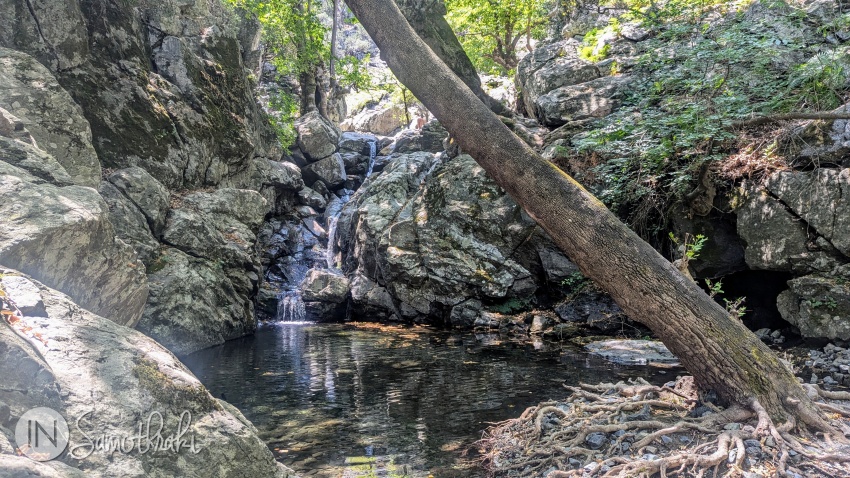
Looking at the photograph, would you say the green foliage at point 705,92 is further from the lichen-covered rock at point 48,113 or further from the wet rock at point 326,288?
the lichen-covered rock at point 48,113

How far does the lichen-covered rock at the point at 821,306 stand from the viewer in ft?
29.2

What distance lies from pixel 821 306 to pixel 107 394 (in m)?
11.3

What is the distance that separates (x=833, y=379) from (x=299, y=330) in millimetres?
12562

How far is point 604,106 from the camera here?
48.9 ft

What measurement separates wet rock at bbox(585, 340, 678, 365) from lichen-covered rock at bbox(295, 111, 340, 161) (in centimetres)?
1863

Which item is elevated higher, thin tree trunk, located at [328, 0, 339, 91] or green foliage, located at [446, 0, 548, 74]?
thin tree trunk, located at [328, 0, 339, 91]

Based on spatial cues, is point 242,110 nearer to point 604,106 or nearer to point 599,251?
point 604,106

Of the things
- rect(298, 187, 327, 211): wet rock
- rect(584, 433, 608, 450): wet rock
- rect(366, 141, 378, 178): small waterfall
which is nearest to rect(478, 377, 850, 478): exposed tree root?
rect(584, 433, 608, 450): wet rock

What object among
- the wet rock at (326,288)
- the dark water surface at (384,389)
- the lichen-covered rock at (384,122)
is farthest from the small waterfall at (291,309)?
the lichen-covered rock at (384,122)

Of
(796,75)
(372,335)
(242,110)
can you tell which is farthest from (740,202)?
(242,110)

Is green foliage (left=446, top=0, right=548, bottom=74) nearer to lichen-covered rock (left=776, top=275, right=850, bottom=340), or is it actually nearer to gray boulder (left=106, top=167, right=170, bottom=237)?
gray boulder (left=106, top=167, right=170, bottom=237)

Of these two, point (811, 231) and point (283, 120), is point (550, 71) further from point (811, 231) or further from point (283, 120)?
point (283, 120)

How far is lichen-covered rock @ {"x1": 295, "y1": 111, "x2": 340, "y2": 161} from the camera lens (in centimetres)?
2545

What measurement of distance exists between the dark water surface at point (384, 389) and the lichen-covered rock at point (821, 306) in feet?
11.2
